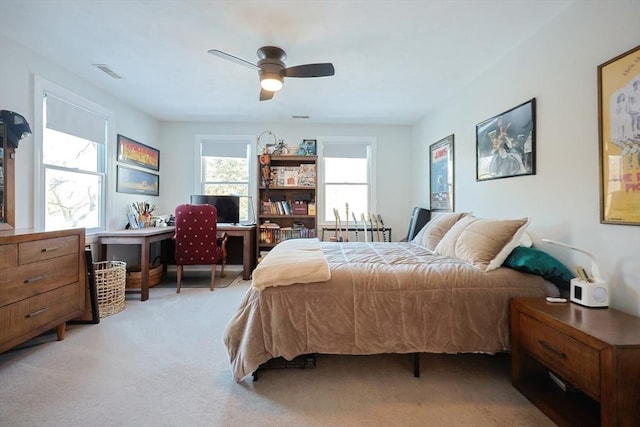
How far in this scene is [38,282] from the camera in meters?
2.02

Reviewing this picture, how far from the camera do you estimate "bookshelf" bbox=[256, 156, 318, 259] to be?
4.38 m

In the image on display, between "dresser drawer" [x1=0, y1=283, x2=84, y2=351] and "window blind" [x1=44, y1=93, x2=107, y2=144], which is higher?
"window blind" [x1=44, y1=93, x2=107, y2=144]

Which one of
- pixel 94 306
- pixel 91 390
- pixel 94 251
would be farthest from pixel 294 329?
pixel 94 251

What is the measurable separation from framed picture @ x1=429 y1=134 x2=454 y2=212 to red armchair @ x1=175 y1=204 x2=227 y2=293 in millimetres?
2886

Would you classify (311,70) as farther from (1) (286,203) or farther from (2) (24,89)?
(2) (24,89)

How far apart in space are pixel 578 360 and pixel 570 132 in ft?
4.61

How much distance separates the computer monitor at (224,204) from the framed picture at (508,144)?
3.30 metres

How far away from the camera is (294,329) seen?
1.70 m

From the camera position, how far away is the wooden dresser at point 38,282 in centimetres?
180

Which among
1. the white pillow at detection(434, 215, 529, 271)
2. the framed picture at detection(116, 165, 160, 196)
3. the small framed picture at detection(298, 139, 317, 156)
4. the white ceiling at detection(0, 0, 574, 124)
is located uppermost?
the white ceiling at detection(0, 0, 574, 124)

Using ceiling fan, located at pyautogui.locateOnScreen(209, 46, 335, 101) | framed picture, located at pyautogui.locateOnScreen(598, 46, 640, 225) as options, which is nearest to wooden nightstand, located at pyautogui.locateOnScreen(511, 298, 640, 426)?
framed picture, located at pyautogui.locateOnScreen(598, 46, 640, 225)

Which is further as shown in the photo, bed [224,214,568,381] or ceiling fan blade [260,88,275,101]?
ceiling fan blade [260,88,275,101]

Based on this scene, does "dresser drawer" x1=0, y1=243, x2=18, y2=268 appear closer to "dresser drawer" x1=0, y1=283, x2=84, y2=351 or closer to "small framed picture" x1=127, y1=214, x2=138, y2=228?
"dresser drawer" x1=0, y1=283, x2=84, y2=351

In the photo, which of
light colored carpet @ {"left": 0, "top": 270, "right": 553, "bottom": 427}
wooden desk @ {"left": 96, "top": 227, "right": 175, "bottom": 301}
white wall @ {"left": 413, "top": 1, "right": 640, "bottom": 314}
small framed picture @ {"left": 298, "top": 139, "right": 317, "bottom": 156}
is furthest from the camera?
small framed picture @ {"left": 298, "top": 139, "right": 317, "bottom": 156}
